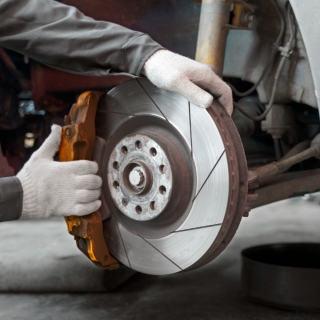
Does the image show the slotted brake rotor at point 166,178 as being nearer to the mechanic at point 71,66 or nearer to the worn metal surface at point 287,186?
the mechanic at point 71,66

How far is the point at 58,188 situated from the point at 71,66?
10.3 inches

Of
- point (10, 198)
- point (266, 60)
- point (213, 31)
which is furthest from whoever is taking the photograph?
point (266, 60)

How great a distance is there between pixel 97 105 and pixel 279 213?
1.87 metres

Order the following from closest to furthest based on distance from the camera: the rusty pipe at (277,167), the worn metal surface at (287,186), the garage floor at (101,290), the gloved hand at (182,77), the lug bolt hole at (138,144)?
the gloved hand at (182,77), the lug bolt hole at (138,144), the rusty pipe at (277,167), the garage floor at (101,290), the worn metal surface at (287,186)

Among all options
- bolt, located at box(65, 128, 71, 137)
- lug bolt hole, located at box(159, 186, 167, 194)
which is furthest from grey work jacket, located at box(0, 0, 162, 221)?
lug bolt hole, located at box(159, 186, 167, 194)

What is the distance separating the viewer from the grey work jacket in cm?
93

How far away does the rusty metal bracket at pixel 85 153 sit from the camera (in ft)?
3.28

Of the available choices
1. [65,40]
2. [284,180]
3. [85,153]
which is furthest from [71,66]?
[284,180]

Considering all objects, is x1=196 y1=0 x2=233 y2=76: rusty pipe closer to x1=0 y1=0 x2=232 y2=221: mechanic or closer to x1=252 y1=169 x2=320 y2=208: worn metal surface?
x1=0 y1=0 x2=232 y2=221: mechanic

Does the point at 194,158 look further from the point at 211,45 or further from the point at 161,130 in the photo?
the point at 211,45

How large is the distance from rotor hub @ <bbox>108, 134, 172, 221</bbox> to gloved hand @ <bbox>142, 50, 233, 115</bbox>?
126 millimetres

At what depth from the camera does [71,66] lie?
100cm

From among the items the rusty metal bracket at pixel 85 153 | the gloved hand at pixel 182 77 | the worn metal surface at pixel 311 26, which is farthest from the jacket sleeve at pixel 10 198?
the worn metal surface at pixel 311 26

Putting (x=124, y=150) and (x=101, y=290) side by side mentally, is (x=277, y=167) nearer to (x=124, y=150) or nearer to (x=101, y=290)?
(x=124, y=150)
